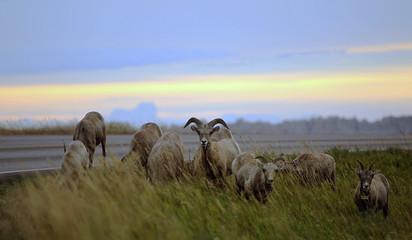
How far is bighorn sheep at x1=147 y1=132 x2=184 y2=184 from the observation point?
12.3 meters

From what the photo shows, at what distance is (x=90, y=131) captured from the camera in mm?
15305

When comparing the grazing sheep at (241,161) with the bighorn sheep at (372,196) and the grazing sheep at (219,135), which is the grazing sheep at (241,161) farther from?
the grazing sheep at (219,135)

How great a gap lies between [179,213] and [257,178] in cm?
315

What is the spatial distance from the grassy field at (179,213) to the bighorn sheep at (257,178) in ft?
0.86

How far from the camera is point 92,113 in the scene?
1609 centimetres

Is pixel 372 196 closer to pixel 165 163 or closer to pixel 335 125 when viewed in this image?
pixel 165 163

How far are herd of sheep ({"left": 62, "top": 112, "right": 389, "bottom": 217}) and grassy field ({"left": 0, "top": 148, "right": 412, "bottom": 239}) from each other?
315mm

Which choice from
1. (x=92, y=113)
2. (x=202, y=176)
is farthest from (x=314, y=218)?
(x=92, y=113)

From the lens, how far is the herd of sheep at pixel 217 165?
11594 mm

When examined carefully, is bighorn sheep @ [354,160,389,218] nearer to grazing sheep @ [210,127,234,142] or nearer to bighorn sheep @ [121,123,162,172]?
grazing sheep @ [210,127,234,142]

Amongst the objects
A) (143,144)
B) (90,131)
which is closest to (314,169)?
(143,144)

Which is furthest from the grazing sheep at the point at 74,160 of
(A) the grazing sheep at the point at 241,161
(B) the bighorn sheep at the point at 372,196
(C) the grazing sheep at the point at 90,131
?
(B) the bighorn sheep at the point at 372,196

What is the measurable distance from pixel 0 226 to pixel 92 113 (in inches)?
296

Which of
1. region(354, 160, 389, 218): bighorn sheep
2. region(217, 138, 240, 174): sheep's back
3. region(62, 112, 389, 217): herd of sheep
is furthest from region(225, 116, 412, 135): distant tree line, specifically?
region(354, 160, 389, 218): bighorn sheep
